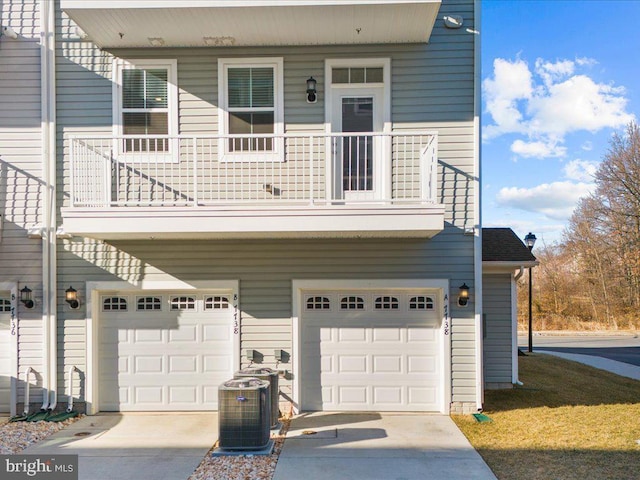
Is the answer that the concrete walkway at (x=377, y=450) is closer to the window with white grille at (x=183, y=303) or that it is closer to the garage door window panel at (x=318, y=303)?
the garage door window panel at (x=318, y=303)

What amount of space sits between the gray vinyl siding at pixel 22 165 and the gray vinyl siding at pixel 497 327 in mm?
8195

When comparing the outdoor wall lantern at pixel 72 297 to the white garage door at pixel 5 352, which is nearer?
the outdoor wall lantern at pixel 72 297

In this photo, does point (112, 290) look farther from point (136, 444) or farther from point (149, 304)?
point (136, 444)

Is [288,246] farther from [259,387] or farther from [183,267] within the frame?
[259,387]

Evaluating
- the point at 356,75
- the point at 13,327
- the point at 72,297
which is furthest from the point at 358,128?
the point at 13,327

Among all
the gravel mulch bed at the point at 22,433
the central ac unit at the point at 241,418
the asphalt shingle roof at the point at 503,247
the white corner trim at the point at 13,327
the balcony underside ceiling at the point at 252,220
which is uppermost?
the balcony underside ceiling at the point at 252,220

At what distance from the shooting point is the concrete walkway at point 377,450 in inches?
202

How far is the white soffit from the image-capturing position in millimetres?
6422

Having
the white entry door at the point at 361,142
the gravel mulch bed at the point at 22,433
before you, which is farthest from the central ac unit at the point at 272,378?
the white entry door at the point at 361,142

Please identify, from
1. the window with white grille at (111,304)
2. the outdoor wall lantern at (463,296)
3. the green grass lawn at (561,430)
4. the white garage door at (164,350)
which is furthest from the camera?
the window with white grille at (111,304)

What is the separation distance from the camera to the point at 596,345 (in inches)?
707

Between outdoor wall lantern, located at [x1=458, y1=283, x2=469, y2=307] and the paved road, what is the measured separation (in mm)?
9450

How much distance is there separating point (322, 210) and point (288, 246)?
4.16ft

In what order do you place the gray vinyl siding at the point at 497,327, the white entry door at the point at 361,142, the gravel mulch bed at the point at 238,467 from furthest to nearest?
the gray vinyl siding at the point at 497,327 < the white entry door at the point at 361,142 < the gravel mulch bed at the point at 238,467
